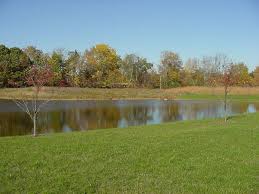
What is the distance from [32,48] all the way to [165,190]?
252 ft

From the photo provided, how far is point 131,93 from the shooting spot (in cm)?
7088

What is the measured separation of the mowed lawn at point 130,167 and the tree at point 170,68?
8327 cm

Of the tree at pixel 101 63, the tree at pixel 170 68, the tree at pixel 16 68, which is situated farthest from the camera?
the tree at pixel 170 68

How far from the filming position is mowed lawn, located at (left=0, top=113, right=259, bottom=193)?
317 inches

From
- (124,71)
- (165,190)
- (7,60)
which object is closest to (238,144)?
(165,190)

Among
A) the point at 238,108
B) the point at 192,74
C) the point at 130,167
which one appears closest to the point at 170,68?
the point at 192,74

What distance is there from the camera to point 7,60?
6962cm

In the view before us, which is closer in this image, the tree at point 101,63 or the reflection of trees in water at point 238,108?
the reflection of trees in water at point 238,108

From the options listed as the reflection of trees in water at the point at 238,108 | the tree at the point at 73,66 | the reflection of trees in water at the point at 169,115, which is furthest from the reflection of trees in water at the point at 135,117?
the tree at the point at 73,66

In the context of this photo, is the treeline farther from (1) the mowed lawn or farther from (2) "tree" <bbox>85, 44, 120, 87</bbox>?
(1) the mowed lawn

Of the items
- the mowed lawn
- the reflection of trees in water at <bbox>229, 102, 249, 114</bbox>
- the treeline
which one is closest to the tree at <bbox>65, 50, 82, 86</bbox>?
the treeline

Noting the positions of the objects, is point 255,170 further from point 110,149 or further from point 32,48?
point 32,48

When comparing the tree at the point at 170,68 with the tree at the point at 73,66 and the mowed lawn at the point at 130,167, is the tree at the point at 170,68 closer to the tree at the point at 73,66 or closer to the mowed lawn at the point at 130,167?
the tree at the point at 73,66

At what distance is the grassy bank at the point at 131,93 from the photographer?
201ft
